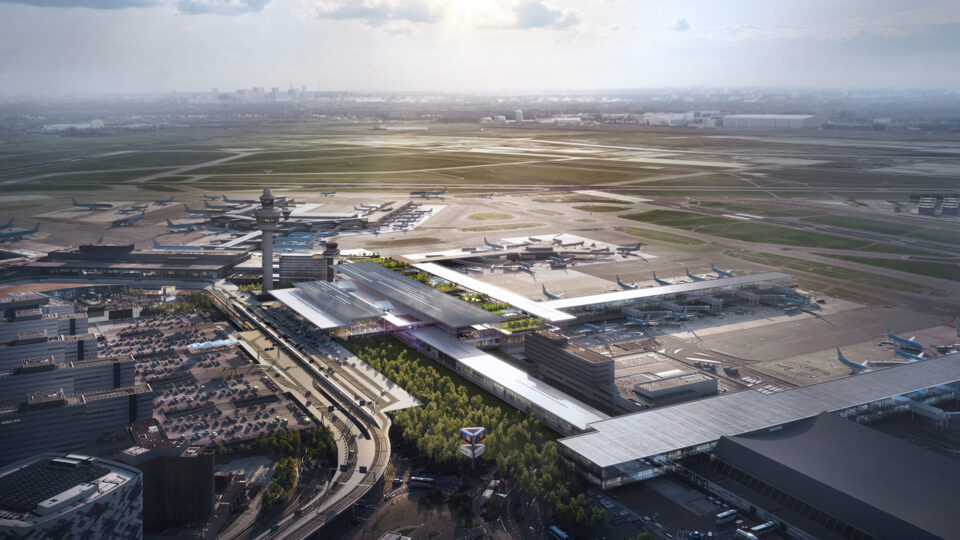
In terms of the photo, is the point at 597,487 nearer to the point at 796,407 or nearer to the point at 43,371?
the point at 796,407

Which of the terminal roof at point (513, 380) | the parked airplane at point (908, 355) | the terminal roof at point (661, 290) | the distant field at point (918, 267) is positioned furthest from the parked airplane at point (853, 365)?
the distant field at point (918, 267)

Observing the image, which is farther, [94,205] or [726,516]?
[94,205]

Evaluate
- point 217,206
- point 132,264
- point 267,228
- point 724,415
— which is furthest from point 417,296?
point 217,206

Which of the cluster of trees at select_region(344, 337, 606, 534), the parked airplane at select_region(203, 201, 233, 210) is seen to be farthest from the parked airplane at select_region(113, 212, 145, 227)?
the cluster of trees at select_region(344, 337, 606, 534)

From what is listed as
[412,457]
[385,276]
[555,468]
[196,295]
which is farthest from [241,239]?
[555,468]

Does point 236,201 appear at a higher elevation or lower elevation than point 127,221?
higher

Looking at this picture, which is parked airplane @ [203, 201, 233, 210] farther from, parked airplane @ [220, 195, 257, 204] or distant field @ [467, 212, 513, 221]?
distant field @ [467, 212, 513, 221]

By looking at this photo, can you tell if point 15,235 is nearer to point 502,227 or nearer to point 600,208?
point 502,227
